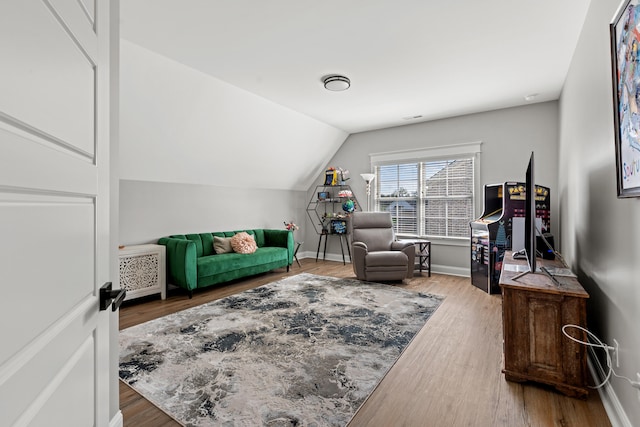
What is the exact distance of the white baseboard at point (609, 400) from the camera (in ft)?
5.11

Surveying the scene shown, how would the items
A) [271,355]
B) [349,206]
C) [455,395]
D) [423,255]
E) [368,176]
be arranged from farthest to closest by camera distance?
[349,206] → [368,176] → [423,255] → [271,355] → [455,395]

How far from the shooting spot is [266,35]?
272 cm

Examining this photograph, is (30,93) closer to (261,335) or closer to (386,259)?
(261,335)

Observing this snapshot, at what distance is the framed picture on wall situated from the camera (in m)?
1.31

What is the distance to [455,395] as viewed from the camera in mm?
1920

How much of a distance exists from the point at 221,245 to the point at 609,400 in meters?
4.42

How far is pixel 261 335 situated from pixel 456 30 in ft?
10.5

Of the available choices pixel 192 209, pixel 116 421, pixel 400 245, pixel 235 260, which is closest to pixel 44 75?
pixel 116 421

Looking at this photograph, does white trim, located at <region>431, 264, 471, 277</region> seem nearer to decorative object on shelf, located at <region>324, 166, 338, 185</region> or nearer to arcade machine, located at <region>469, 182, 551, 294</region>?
arcade machine, located at <region>469, 182, 551, 294</region>

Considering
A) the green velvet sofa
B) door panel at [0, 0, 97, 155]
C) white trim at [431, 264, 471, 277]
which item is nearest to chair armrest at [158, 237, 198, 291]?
the green velvet sofa

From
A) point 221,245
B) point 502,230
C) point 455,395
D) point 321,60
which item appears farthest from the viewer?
point 221,245

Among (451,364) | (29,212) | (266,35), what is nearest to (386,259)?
(451,364)

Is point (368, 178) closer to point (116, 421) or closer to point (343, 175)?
point (343, 175)

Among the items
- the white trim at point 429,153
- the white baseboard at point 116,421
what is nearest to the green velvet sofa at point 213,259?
the white trim at point 429,153
